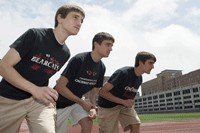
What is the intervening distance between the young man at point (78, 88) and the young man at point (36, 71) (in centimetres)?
91


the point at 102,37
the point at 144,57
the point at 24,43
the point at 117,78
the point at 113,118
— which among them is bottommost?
the point at 113,118

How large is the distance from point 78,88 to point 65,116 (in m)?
0.54

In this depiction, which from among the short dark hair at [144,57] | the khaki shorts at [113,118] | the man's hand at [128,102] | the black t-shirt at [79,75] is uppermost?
the short dark hair at [144,57]

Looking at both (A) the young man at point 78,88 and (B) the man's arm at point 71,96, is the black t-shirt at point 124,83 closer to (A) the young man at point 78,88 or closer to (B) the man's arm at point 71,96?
(A) the young man at point 78,88

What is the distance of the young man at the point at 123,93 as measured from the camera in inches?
257

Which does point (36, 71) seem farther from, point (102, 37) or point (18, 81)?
point (102, 37)

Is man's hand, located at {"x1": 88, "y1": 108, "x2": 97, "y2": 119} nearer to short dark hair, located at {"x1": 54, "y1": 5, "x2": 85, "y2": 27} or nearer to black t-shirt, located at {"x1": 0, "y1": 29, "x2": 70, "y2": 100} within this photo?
black t-shirt, located at {"x1": 0, "y1": 29, "x2": 70, "y2": 100}

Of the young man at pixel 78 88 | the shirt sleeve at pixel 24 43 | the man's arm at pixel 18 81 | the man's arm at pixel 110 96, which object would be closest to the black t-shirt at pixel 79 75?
the young man at pixel 78 88

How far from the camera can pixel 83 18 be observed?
4.20 m

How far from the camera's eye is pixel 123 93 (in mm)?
6590

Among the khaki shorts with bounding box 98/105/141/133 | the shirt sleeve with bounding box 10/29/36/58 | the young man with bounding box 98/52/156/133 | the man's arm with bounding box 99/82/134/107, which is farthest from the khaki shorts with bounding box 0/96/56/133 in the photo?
the khaki shorts with bounding box 98/105/141/133

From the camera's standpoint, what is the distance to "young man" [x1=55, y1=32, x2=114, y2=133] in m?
5.00

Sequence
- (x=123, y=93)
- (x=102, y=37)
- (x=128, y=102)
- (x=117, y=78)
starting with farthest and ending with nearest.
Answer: (x=123, y=93), (x=117, y=78), (x=128, y=102), (x=102, y=37)

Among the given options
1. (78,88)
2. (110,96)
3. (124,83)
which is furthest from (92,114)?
(124,83)
